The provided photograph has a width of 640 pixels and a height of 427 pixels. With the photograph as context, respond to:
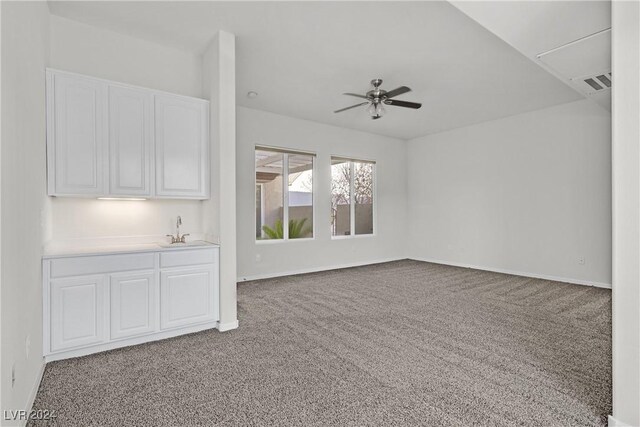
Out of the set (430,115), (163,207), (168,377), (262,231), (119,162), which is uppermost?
(430,115)

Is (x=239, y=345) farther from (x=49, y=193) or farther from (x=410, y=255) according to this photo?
(x=410, y=255)

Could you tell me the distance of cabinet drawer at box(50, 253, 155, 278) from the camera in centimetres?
255

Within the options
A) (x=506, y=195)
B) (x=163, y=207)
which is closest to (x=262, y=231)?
(x=163, y=207)

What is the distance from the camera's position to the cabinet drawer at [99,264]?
8.37 ft

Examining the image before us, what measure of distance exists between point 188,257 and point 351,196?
438 cm

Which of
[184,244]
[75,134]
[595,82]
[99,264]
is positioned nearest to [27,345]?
[99,264]

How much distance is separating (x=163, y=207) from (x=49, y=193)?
3.27 ft

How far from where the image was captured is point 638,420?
1.62 metres

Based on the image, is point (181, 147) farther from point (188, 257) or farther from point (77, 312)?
point (77, 312)

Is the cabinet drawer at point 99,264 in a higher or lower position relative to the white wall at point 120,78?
lower

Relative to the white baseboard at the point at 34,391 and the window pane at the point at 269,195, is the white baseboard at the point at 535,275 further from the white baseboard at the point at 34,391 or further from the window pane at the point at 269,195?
the white baseboard at the point at 34,391

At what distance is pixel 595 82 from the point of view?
10.9 feet

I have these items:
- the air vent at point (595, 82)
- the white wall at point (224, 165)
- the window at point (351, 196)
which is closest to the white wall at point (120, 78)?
the white wall at point (224, 165)

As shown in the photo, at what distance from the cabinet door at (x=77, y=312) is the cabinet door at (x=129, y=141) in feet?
2.71
